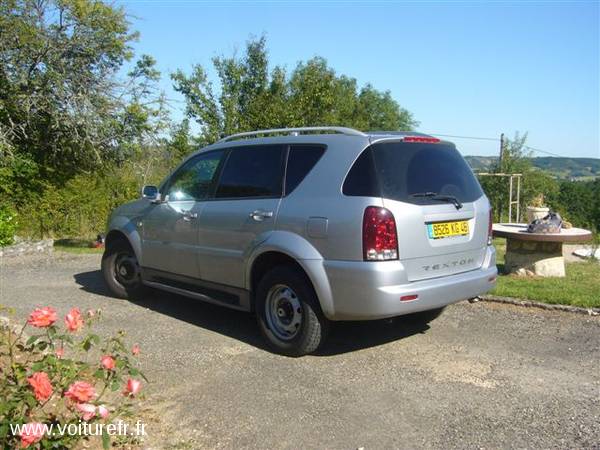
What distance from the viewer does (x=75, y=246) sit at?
1260 cm

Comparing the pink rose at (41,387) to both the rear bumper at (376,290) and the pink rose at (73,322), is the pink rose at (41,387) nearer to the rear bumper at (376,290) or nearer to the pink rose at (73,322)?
the pink rose at (73,322)

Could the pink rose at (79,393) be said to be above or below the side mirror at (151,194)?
below

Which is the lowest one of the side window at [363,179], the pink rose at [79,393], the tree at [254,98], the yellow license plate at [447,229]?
the pink rose at [79,393]

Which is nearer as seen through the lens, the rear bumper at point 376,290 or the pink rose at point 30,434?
the pink rose at point 30,434

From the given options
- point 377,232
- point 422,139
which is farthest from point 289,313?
point 422,139

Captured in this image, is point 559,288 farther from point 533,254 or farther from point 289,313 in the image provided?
point 289,313

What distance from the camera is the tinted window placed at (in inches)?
188

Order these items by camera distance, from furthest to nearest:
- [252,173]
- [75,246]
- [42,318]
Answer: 1. [75,246]
2. [252,173]
3. [42,318]

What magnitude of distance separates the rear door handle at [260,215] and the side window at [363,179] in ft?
2.74

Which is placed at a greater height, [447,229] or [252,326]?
[447,229]

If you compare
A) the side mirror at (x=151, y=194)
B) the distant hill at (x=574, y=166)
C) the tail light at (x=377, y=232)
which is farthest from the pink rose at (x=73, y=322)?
the distant hill at (x=574, y=166)

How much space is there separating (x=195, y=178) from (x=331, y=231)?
229 centimetres

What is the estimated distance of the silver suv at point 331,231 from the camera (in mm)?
4227

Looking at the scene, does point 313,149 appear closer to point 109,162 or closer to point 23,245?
point 23,245
